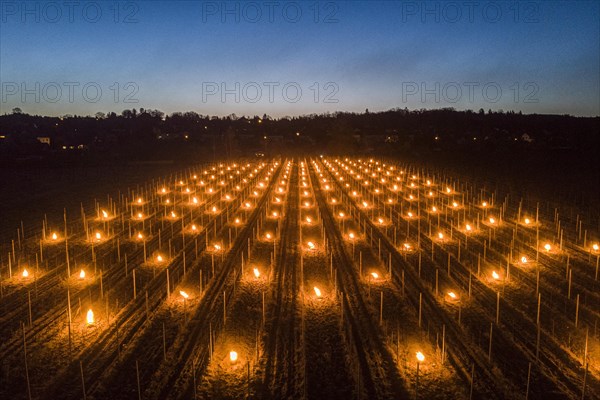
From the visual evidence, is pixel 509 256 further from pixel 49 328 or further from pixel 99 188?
pixel 99 188

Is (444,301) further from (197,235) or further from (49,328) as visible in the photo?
(197,235)

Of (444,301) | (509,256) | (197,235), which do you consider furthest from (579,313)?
(197,235)

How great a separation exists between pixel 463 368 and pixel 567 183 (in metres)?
28.6

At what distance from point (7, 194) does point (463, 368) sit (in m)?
27.4

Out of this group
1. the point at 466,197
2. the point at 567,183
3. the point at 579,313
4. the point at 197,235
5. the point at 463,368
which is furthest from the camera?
the point at 567,183

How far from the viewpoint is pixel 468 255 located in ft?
45.8

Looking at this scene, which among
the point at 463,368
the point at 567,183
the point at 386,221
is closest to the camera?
the point at 463,368

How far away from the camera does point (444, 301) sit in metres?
10.2

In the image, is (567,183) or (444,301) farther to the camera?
(567,183)

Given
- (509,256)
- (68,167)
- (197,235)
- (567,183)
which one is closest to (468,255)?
(509,256)

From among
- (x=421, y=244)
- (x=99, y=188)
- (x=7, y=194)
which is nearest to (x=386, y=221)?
(x=421, y=244)

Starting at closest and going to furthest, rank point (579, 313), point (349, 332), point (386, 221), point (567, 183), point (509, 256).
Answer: point (349, 332) → point (579, 313) → point (509, 256) → point (386, 221) → point (567, 183)

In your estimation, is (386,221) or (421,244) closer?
(421,244)

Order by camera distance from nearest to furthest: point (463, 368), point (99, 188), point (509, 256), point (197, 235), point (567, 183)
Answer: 1. point (463, 368)
2. point (509, 256)
3. point (197, 235)
4. point (99, 188)
5. point (567, 183)
